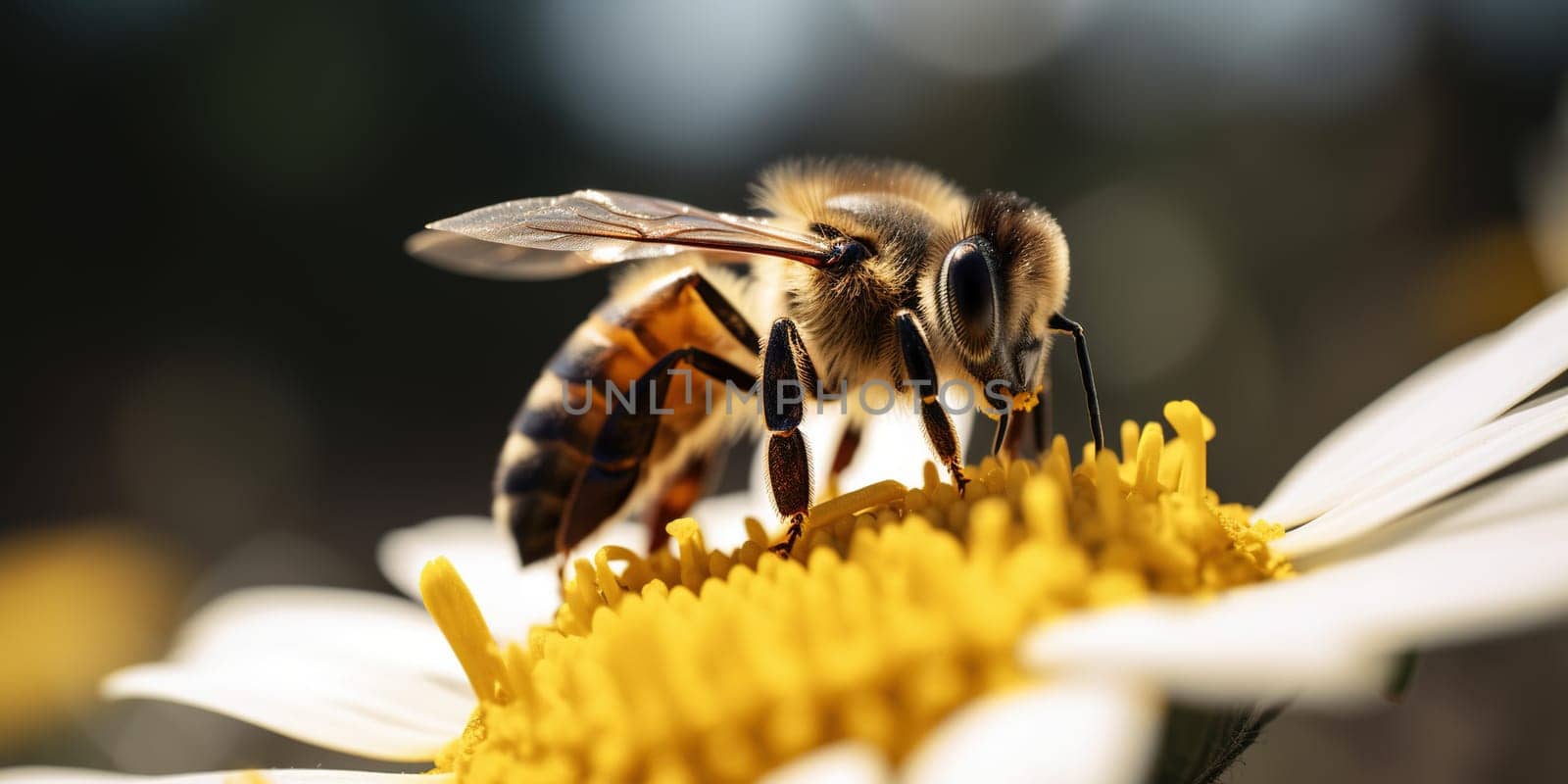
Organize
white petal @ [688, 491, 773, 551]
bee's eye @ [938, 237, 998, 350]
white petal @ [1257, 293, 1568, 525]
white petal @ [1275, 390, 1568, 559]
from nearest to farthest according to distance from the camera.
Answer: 1. white petal @ [1275, 390, 1568, 559]
2. white petal @ [1257, 293, 1568, 525]
3. bee's eye @ [938, 237, 998, 350]
4. white petal @ [688, 491, 773, 551]

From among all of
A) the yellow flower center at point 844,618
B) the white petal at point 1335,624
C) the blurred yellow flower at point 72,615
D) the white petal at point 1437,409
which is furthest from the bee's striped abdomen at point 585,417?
the blurred yellow flower at point 72,615

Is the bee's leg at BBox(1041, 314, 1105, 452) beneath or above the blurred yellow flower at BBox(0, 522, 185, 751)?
beneath

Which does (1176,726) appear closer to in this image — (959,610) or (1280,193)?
(959,610)

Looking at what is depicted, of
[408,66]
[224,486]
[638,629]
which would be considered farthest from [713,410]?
[408,66]

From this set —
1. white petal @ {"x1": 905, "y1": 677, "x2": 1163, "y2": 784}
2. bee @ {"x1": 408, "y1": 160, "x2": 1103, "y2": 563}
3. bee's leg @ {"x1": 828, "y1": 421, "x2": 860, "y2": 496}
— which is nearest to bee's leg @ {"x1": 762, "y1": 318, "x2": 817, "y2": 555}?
bee @ {"x1": 408, "y1": 160, "x2": 1103, "y2": 563}

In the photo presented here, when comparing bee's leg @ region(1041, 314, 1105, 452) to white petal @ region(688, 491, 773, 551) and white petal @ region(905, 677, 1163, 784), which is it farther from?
white petal @ region(905, 677, 1163, 784)

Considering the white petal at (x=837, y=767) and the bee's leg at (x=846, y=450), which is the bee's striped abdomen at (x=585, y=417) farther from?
the white petal at (x=837, y=767)

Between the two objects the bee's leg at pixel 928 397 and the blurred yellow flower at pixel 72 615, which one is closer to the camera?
the bee's leg at pixel 928 397
